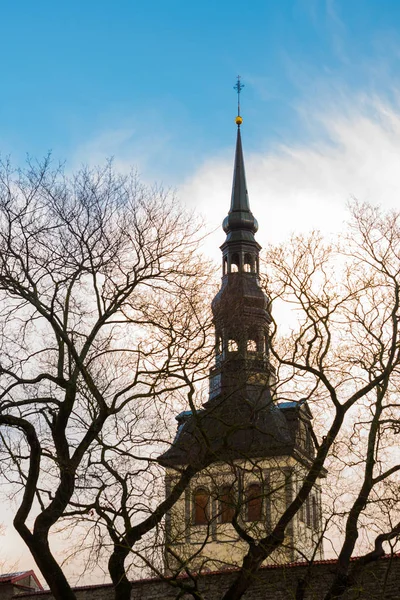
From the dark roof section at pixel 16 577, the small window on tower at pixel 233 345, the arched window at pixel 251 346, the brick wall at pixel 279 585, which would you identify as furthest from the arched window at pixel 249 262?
the small window on tower at pixel 233 345

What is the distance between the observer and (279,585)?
62.4ft

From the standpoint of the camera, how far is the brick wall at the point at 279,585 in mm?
17719

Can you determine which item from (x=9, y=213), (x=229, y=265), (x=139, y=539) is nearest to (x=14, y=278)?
(x=9, y=213)

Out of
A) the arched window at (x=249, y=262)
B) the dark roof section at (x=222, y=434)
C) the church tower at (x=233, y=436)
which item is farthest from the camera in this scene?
the arched window at (x=249, y=262)

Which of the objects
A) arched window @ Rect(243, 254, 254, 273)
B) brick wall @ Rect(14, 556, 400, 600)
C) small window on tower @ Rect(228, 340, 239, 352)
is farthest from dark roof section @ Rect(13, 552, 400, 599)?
arched window @ Rect(243, 254, 254, 273)

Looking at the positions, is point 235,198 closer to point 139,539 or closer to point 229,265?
point 229,265

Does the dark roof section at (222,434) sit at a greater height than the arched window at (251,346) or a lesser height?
lesser

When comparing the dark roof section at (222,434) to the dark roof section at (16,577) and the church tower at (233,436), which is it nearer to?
the church tower at (233,436)

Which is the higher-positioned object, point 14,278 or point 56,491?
point 14,278

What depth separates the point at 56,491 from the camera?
1461 cm

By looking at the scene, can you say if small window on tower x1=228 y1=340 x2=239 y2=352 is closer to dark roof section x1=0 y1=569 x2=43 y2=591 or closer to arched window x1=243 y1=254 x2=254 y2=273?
dark roof section x1=0 y1=569 x2=43 y2=591

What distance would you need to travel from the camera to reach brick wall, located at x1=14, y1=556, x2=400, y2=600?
58.1 ft

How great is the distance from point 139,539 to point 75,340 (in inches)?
137

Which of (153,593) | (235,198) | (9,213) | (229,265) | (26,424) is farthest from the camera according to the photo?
(235,198)
